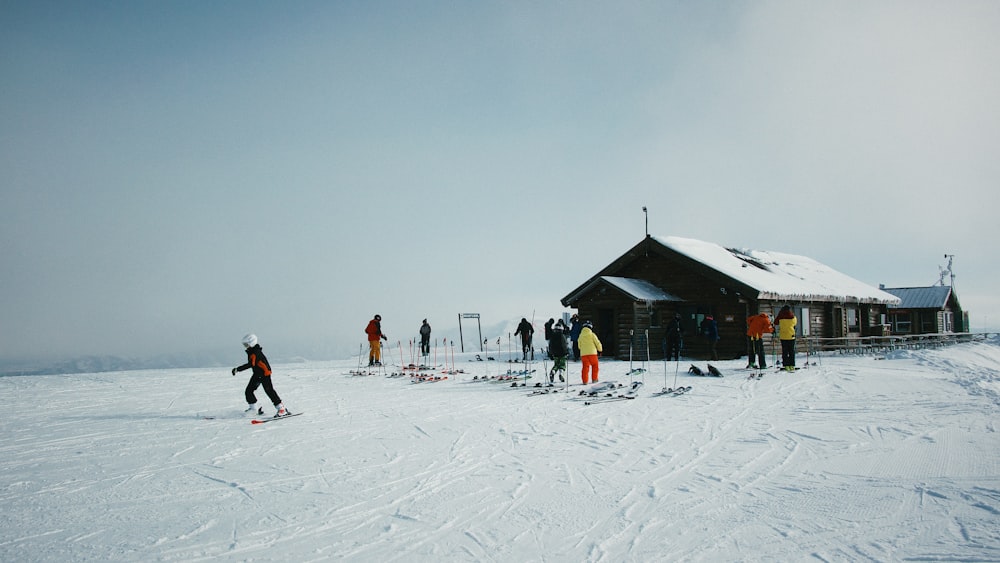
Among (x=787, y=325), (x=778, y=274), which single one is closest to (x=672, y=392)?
(x=787, y=325)

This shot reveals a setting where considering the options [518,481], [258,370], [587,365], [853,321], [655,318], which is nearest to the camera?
[518,481]

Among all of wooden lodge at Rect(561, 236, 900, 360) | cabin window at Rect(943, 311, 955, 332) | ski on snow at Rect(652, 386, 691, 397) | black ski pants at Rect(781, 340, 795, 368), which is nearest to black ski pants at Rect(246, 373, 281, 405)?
ski on snow at Rect(652, 386, 691, 397)

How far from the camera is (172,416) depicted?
1135cm

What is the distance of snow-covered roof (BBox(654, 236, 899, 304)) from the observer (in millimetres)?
23656

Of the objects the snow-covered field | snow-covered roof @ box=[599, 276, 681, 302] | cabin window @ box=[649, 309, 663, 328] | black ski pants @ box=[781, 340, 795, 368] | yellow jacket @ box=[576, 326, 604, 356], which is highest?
snow-covered roof @ box=[599, 276, 681, 302]

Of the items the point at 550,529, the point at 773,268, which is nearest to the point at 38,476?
the point at 550,529

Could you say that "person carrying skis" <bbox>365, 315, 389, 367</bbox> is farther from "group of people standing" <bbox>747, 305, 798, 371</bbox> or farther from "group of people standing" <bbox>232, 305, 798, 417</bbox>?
"group of people standing" <bbox>747, 305, 798, 371</bbox>

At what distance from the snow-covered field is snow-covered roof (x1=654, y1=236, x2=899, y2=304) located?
11.3 metres

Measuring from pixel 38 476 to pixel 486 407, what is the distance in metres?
7.18

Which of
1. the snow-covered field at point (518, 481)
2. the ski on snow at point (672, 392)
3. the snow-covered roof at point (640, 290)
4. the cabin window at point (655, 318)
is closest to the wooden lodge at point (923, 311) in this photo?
the snow-covered roof at point (640, 290)

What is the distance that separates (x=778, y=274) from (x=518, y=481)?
25478mm

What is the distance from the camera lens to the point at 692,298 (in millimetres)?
24703

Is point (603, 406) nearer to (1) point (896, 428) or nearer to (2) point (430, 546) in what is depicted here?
(1) point (896, 428)

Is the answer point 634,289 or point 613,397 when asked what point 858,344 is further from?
point 613,397
